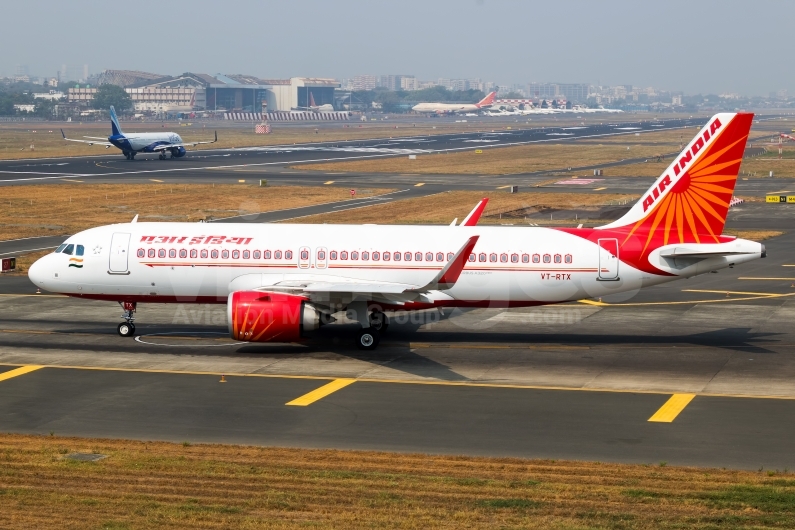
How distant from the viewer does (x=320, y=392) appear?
107ft

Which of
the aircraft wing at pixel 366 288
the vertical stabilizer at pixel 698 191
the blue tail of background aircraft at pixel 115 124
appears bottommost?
the aircraft wing at pixel 366 288

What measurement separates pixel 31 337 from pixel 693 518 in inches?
Answer: 1174

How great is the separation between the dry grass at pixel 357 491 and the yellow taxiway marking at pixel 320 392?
5488 millimetres

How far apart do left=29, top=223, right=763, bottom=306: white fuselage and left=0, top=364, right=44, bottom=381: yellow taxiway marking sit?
5437mm

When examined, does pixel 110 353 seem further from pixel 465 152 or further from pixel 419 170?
pixel 465 152

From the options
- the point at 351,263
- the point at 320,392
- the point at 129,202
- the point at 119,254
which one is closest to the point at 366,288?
the point at 351,263

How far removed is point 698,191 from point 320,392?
16994mm

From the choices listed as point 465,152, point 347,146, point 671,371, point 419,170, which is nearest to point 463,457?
point 671,371

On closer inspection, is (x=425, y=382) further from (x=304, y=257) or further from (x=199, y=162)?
(x=199, y=162)

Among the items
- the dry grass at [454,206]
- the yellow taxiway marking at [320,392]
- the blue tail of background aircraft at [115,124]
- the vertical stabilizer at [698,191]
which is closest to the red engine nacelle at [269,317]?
the yellow taxiway marking at [320,392]

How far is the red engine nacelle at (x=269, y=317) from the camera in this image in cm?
3666

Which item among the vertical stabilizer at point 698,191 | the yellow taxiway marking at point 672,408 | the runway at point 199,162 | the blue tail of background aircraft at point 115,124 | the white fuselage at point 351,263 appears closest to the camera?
the yellow taxiway marking at point 672,408

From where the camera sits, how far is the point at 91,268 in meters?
40.2

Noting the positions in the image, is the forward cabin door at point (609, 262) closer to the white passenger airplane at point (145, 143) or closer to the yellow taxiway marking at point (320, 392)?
the yellow taxiway marking at point (320, 392)
